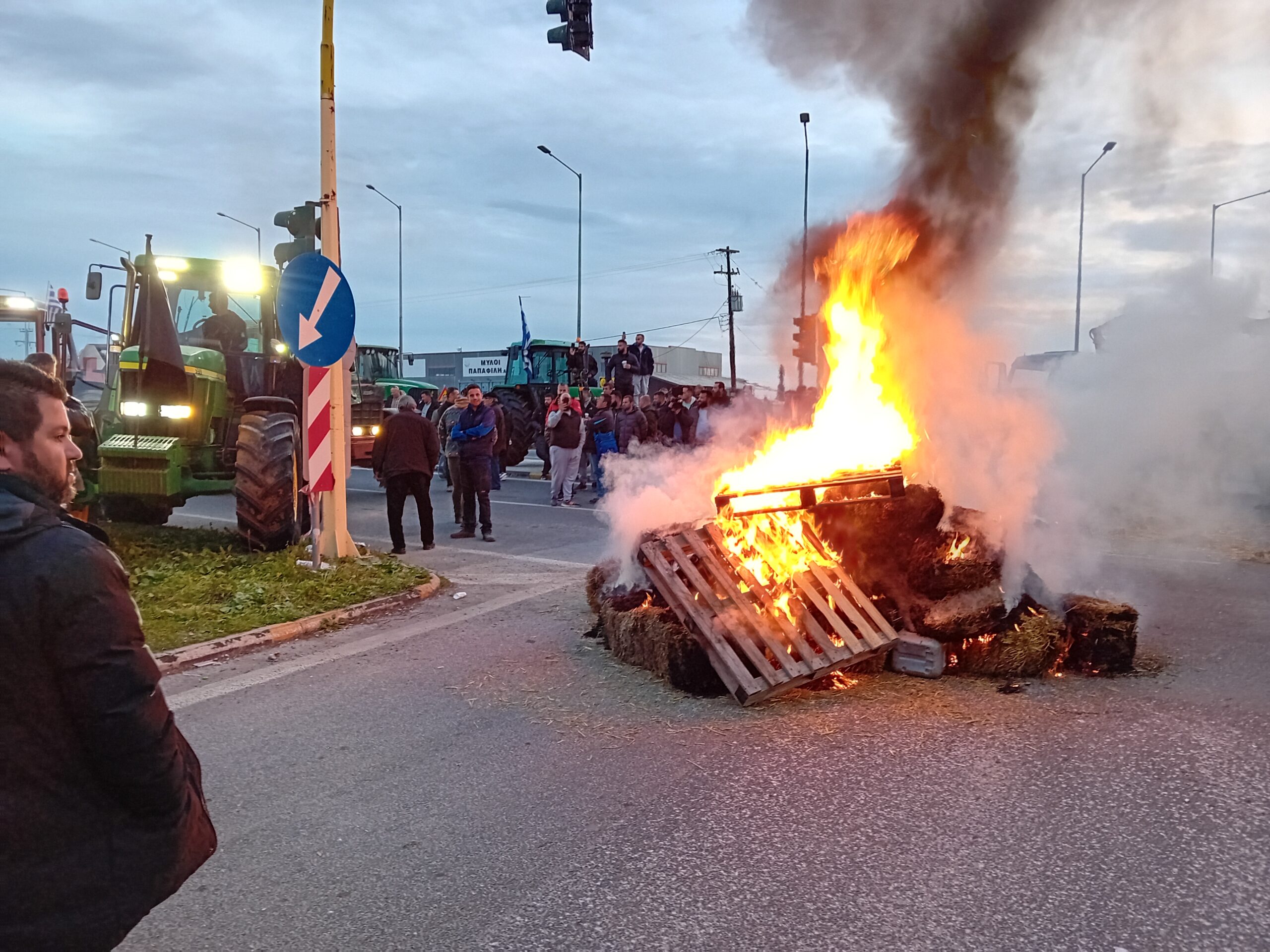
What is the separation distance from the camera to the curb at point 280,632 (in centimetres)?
605

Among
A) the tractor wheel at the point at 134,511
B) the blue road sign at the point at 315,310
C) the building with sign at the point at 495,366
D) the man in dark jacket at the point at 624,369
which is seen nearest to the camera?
the blue road sign at the point at 315,310

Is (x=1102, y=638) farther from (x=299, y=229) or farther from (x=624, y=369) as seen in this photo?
(x=624, y=369)

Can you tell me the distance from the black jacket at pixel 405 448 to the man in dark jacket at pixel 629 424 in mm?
5681

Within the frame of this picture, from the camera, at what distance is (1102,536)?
1162 centimetres

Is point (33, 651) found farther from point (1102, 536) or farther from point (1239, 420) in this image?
point (1239, 420)

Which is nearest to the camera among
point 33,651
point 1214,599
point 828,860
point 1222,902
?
point 33,651

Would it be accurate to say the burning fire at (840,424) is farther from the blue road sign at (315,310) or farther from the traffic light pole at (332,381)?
the traffic light pole at (332,381)

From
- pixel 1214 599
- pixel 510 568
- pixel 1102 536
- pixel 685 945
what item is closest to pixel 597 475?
pixel 510 568

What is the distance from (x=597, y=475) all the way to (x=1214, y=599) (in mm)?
10368

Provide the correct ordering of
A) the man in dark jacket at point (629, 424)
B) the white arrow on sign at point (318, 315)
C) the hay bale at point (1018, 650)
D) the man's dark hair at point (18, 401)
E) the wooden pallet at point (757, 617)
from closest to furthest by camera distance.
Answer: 1. the man's dark hair at point (18, 401)
2. the wooden pallet at point (757, 617)
3. the hay bale at point (1018, 650)
4. the white arrow on sign at point (318, 315)
5. the man in dark jacket at point (629, 424)

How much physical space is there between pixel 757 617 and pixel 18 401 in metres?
4.24

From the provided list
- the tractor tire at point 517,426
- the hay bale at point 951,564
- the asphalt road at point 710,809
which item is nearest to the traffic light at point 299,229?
the asphalt road at point 710,809

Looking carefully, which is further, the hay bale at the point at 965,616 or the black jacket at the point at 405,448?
the black jacket at the point at 405,448

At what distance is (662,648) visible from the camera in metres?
5.65
